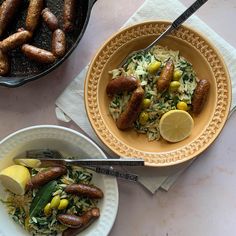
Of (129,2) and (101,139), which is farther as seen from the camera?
(129,2)

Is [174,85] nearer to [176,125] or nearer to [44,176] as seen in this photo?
[176,125]

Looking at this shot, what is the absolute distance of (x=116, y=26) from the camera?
1592 millimetres

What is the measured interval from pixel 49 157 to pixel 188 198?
1.41 feet

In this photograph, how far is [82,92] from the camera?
1579 millimetres

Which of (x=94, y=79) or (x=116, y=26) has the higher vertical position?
(x=116, y=26)

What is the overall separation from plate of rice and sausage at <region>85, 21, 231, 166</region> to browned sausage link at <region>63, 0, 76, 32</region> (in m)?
0.12

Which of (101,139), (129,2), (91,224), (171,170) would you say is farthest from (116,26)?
(91,224)

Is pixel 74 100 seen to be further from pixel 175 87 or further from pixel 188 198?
pixel 188 198

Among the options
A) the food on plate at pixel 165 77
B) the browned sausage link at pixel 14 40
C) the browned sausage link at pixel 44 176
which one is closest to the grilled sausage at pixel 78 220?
the browned sausage link at pixel 44 176

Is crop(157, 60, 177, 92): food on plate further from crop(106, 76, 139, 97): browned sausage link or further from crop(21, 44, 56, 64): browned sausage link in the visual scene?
crop(21, 44, 56, 64): browned sausage link

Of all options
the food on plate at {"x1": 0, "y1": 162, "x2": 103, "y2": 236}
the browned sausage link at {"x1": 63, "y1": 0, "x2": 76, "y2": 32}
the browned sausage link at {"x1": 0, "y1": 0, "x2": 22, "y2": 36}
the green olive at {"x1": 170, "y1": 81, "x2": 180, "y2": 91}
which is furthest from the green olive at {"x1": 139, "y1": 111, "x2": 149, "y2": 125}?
the browned sausage link at {"x1": 0, "y1": 0, "x2": 22, "y2": 36}

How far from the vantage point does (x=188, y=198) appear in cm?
156

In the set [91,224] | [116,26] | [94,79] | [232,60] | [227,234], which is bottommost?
[91,224]

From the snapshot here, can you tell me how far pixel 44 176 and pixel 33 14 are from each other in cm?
47
